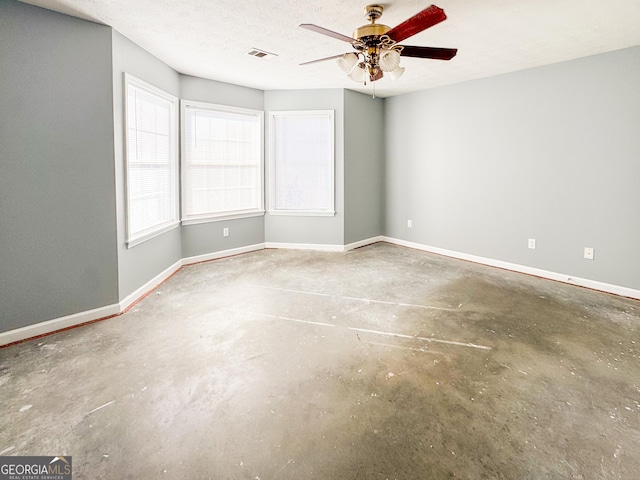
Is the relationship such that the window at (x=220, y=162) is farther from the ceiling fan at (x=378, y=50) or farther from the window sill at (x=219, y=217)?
the ceiling fan at (x=378, y=50)

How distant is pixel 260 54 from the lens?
3.78m

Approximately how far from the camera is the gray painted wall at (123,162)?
3.16 m

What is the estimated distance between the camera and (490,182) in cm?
486

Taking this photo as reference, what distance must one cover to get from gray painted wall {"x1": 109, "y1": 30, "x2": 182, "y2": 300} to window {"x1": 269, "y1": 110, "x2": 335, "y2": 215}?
71.4 inches

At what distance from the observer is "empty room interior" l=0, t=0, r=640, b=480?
1.77m

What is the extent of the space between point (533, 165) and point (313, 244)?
331 centimetres

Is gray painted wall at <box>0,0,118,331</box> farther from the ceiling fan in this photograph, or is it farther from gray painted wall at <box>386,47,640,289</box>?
gray painted wall at <box>386,47,640,289</box>

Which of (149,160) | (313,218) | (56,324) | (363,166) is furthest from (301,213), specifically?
(56,324)

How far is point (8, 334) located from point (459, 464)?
10.6ft

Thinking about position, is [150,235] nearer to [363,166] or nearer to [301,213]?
[301,213]

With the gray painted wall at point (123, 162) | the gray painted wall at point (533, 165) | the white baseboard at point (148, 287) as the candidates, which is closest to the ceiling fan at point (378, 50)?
the gray painted wall at point (123, 162)

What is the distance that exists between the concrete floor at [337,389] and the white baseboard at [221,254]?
1310 millimetres

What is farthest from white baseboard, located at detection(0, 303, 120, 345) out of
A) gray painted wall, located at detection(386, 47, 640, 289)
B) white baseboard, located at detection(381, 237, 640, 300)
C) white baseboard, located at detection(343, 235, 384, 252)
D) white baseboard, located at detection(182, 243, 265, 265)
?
gray painted wall, located at detection(386, 47, 640, 289)

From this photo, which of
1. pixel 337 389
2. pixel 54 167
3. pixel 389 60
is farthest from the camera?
pixel 54 167
